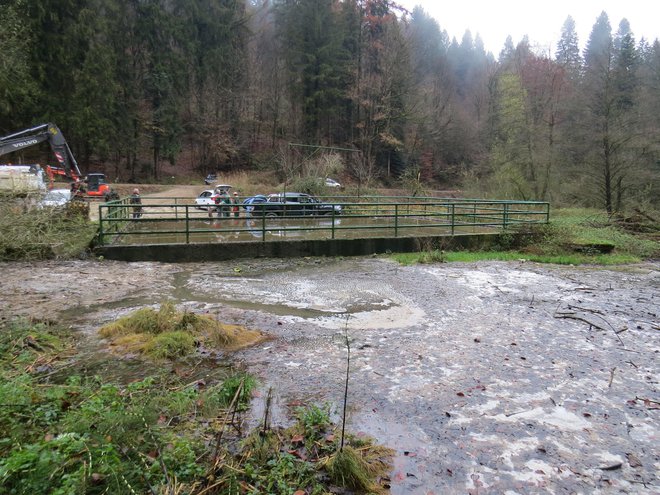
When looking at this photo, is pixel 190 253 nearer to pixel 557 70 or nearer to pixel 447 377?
Answer: pixel 447 377

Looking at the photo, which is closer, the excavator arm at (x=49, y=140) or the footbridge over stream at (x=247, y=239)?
the footbridge over stream at (x=247, y=239)

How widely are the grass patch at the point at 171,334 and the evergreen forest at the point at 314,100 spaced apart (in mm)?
24278

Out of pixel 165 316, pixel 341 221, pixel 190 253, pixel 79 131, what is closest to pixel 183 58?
pixel 79 131

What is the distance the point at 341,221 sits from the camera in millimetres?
19500

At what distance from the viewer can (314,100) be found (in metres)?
47.3

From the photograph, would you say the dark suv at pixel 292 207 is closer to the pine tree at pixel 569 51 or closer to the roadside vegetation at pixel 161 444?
the roadside vegetation at pixel 161 444

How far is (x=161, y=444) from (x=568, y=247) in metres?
13.7

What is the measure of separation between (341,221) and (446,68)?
188 feet

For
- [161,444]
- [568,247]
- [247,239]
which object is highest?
[247,239]

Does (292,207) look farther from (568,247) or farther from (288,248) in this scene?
(568,247)

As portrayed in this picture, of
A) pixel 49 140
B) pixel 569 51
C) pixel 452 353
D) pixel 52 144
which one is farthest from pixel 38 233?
pixel 569 51

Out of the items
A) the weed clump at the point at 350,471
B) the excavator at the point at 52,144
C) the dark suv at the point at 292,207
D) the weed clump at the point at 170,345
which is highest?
the excavator at the point at 52,144

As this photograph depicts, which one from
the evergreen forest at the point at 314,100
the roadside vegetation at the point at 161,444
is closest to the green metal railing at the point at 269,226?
the roadside vegetation at the point at 161,444

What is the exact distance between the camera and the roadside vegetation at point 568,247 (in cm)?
1261
